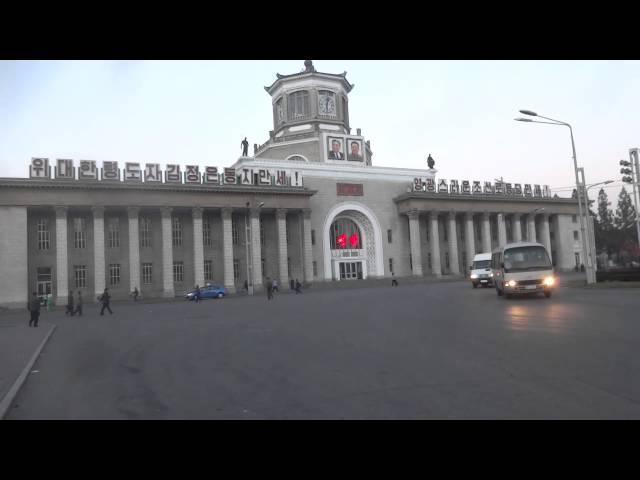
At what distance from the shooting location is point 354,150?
194ft

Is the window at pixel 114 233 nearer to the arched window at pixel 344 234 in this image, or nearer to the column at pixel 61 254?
the column at pixel 61 254

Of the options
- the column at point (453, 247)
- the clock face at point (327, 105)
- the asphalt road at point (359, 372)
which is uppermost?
the clock face at point (327, 105)

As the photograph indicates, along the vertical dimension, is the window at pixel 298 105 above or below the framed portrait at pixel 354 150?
above

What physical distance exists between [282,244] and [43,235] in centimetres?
2092

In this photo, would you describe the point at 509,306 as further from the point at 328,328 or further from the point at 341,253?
the point at 341,253

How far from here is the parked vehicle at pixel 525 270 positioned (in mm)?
19781

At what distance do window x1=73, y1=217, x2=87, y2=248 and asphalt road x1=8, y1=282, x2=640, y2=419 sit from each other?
30.8 metres

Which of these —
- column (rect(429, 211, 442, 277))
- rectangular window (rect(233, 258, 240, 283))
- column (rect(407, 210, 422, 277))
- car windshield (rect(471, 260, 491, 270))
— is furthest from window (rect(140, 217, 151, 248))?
column (rect(429, 211, 442, 277))

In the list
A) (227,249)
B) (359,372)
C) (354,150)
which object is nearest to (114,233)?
(227,249)

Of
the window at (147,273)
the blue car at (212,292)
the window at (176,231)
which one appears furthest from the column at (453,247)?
the window at (147,273)

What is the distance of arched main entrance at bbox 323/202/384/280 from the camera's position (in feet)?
179

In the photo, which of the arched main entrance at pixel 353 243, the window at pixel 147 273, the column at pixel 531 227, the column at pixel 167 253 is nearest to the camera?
the column at pixel 167 253

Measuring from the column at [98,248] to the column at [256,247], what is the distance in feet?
43.7
